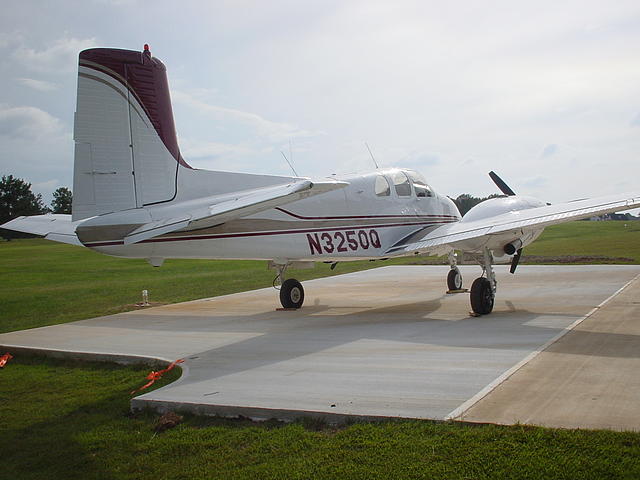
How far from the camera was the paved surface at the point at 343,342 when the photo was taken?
23.3ft

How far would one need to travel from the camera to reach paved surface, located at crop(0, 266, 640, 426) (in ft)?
23.3

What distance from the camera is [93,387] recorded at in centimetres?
881

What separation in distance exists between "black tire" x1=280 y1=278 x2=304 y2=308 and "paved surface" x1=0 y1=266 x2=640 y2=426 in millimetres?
417

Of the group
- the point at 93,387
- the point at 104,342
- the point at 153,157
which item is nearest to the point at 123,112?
the point at 153,157

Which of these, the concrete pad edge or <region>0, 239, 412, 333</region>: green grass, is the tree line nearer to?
<region>0, 239, 412, 333</region>: green grass

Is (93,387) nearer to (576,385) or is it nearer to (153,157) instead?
(153,157)

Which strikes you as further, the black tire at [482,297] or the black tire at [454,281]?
the black tire at [454,281]

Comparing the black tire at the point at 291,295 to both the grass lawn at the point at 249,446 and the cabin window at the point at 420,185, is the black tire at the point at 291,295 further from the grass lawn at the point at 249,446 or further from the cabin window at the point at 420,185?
the grass lawn at the point at 249,446

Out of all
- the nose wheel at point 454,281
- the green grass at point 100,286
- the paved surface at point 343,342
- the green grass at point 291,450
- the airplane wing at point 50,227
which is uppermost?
the airplane wing at point 50,227

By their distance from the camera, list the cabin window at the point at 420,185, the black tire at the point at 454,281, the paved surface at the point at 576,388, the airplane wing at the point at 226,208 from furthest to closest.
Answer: the black tire at the point at 454,281 < the cabin window at the point at 420,185 < the airplane wing at the point at 226,208 < the paved surface at the point at 576,388

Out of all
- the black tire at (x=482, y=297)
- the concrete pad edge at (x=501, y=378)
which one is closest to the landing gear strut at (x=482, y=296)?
the black tire at (x=482, y=297)

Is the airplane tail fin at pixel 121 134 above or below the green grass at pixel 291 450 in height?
above

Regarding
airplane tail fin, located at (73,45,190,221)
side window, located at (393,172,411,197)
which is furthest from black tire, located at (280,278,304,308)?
airplane tail fin, located at (73,45,190,221)

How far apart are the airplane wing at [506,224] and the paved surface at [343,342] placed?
1600mm
